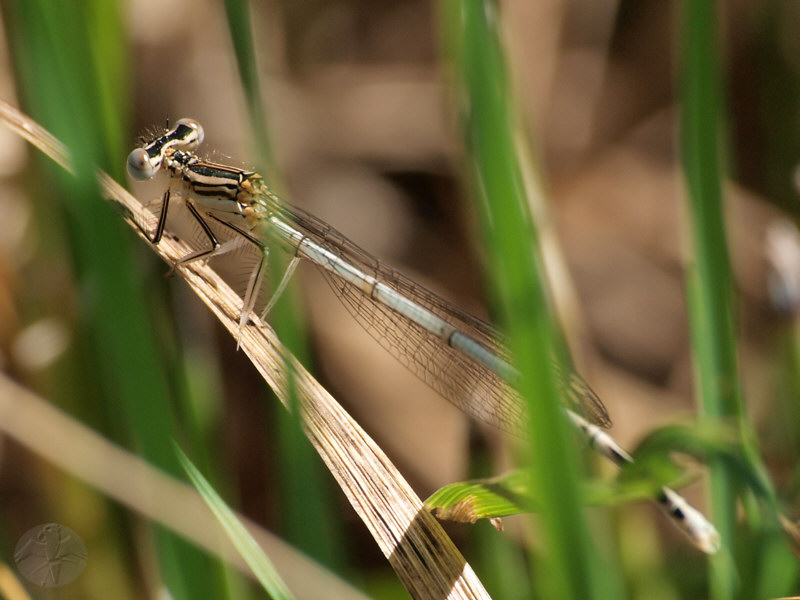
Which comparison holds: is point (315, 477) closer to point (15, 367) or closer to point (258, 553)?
point (258, 553)

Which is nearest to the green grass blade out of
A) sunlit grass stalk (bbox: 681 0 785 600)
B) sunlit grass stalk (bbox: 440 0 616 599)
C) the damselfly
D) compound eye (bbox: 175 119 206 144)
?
sunlit grass stalk (bbox: 440 0 616 599)

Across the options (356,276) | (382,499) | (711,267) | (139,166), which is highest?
(139,166)

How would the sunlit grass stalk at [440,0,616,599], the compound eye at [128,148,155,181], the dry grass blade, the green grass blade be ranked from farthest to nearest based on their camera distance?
the compound eye at [128,148,155,181], the dry grass blade, the green grass blade, the sunlit grass stalk at [440,0,616,599]

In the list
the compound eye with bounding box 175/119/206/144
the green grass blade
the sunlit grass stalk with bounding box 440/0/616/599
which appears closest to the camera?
the sunlit grass stalk with bounding box 440/0/616/599

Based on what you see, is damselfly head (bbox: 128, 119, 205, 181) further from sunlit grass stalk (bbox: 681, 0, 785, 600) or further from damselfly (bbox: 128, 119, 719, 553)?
sunlit grass stalk (bbox: 681, 0, 785, 600)

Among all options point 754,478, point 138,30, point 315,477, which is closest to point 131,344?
point 315,477

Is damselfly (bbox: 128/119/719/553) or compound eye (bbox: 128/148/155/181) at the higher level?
compound eye (bbox: 128/148/155/181)

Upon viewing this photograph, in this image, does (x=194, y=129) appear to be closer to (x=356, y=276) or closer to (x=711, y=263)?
(x=356, y=276)

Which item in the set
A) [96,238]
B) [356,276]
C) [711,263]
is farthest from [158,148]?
[711,263]
